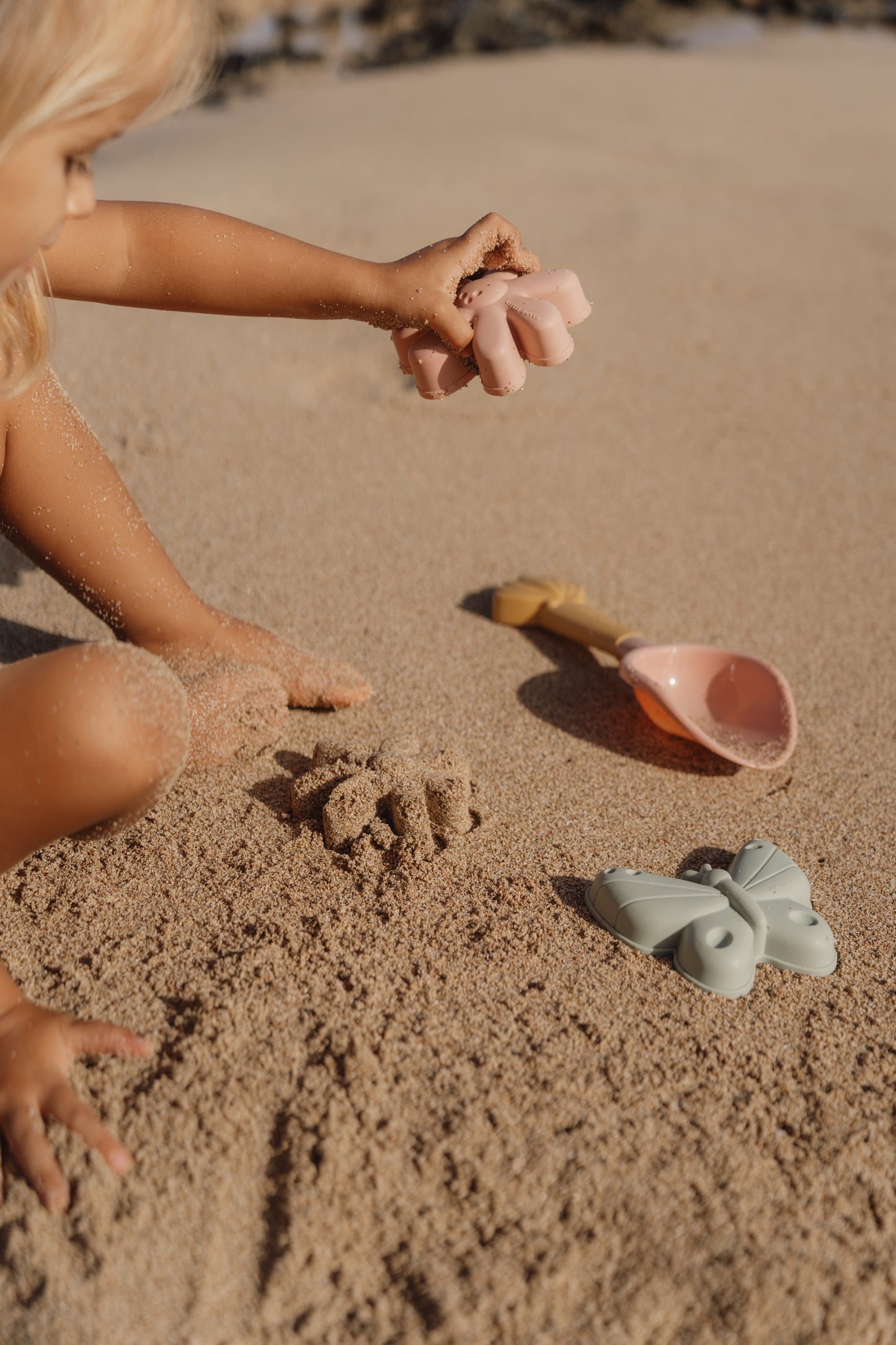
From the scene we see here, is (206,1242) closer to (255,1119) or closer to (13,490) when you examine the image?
(255,1119)

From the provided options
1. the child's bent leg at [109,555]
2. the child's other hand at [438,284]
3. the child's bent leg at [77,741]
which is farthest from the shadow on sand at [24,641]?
the child's other hand at [438,284]

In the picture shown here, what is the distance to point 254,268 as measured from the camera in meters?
1.43

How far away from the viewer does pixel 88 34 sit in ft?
3.13

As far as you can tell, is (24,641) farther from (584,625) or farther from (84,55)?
(84,55)

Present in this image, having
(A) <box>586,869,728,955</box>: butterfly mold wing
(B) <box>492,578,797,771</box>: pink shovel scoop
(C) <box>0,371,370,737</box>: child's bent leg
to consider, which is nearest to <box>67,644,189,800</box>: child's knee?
(C) <box>0,371,370,737</box>: child's bent leg

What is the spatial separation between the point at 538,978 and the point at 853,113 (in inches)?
184

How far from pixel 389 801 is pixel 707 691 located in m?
0.63

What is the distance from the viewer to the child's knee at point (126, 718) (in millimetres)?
1083

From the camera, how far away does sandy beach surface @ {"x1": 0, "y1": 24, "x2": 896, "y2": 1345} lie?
0.96 metres

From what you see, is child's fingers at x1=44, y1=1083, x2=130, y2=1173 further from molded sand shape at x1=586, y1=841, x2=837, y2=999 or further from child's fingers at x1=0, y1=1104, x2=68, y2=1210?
molded sand shape at x1=586, y1=841, x2=837, y2=999

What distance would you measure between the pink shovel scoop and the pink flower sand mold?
0.52m

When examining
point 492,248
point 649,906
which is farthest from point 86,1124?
point 492,248

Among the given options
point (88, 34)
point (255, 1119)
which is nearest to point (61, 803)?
point (255, 1119)

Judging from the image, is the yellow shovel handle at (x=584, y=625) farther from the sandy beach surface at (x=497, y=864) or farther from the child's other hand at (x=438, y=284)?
the child's other hand at (x=438, y=284)
